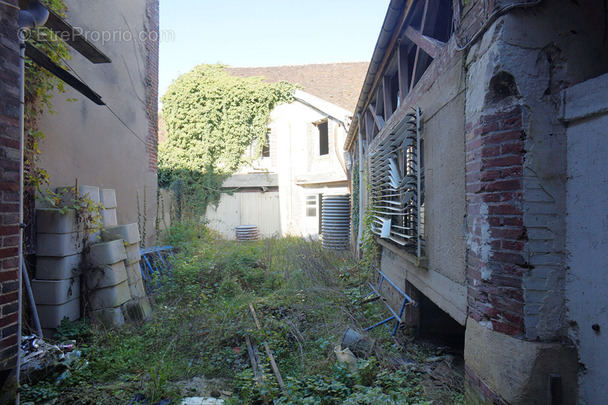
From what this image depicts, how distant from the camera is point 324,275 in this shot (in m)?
6.99

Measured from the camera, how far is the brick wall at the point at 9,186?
2.40 m

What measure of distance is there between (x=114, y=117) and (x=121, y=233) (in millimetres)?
2637

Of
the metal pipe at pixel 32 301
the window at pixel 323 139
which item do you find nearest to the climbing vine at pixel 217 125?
the window at pixel 323 139

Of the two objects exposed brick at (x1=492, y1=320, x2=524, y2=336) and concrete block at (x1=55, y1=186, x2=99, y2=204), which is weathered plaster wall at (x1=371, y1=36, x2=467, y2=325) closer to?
exposed brick at (x1=492, y1=320, x2=524, y2=336)

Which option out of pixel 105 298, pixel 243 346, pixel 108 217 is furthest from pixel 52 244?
pixel 243 346

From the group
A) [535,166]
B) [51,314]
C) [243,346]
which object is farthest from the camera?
[51,314]

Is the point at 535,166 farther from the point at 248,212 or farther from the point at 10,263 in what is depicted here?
the point at 248,212

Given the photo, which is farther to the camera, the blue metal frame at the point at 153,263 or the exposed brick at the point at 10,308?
the blue metal frame at the point at 153,263

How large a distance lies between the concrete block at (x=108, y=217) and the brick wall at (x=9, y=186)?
304 centimetres

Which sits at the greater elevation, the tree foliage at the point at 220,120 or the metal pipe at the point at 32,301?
the tree foliage at the point at 220,120

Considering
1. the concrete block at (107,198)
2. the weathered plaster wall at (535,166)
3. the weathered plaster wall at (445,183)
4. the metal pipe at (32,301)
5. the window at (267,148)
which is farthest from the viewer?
the window at (267,148)

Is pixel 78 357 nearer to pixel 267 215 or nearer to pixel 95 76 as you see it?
pixel 95 76

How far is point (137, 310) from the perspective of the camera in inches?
202

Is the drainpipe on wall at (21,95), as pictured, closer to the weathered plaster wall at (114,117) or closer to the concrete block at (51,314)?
the concrete block at (51,314)
